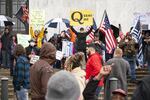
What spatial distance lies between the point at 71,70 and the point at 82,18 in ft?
51.6

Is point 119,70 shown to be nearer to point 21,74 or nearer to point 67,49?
point 21,74

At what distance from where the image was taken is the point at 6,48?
24672mm

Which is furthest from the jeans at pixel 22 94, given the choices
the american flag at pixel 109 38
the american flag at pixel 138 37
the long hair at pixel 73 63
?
the american flag at pixel 138 37

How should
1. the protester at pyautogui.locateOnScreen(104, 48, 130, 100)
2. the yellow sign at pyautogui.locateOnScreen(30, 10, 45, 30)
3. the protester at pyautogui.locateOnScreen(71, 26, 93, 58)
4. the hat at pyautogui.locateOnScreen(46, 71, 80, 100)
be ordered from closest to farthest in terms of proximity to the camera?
the hat at pyautogui.locateOnScreen(46, 71, 80, 100) < the protester at pyautogui.locateOnScreen(104, 48, 130, 100) < the protester at pyautogui.locateOnScreen(71, 26, 93, 58) < the yellow sign at pyautogui.locateOnScreen(30, 10, 45, 30)

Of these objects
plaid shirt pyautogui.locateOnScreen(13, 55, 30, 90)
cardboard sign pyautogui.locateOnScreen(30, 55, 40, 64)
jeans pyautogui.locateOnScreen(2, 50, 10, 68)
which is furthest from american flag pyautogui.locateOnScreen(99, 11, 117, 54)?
plaid shirt pyautogui.locateOnScreen(13, 55, 30, 90)

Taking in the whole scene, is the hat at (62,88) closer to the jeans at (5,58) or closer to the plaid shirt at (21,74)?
the plaid shirt at (21,74)

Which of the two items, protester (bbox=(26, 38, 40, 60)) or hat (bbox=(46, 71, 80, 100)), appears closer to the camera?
hat (bbox=(46, 71, 80, 100))

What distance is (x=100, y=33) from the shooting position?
77.3 feet

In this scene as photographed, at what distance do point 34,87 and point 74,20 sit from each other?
17.3 m

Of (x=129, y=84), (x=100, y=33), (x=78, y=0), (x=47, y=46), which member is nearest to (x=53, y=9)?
(x=78, y=0)

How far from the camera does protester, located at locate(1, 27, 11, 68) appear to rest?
2470 centimetres

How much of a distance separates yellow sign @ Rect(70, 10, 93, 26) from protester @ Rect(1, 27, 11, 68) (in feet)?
8.45

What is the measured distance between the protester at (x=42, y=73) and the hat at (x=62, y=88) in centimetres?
390

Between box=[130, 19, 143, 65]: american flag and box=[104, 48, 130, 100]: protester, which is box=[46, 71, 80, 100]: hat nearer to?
box=[104, 48, 130, 100]: protester
